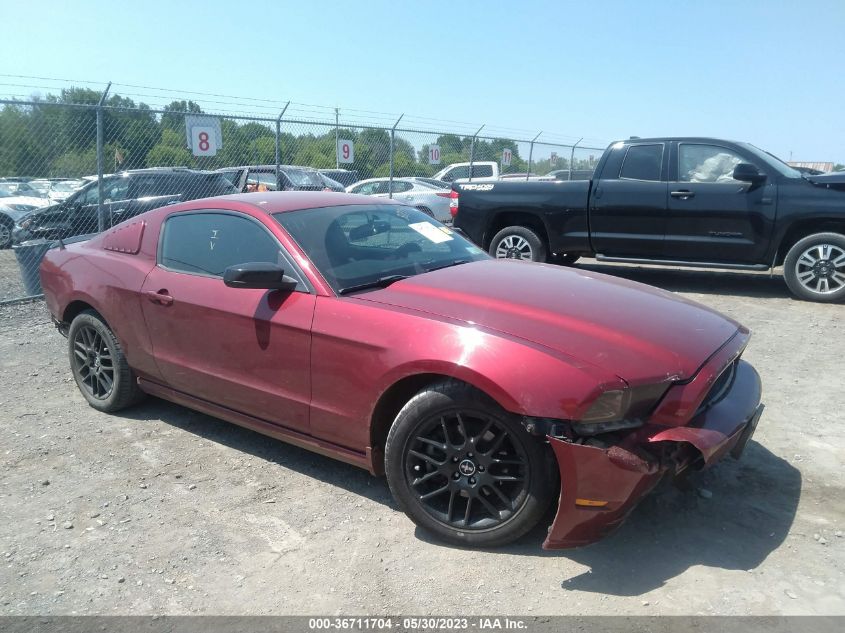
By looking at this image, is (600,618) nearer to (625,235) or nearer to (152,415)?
(152,415)

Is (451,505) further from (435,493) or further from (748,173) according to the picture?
(748,173)

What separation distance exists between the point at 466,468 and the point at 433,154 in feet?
48.3

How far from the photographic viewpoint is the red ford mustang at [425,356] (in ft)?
9.01

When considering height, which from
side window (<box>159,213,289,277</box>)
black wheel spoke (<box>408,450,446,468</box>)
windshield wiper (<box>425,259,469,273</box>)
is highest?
side window (<box>159,213,289,277</box>)

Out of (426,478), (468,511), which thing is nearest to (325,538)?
(426,478)

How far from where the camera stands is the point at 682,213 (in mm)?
8273

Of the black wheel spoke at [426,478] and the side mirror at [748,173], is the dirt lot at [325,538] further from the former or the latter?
the side mirror at [748,173]

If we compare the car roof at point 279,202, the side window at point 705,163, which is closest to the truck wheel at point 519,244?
the side window at point 705,163

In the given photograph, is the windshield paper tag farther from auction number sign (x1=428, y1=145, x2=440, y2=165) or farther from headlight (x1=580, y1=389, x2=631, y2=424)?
auction number sign (x1=428, y1=145, x2=440, y2=165)

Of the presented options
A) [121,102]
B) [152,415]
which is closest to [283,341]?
[152,415]

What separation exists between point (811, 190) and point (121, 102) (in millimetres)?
9284

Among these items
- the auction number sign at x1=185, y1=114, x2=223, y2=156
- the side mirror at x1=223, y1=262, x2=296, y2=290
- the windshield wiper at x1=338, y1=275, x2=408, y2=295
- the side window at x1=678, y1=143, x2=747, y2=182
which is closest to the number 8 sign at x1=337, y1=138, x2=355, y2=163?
the auction number sign at x1=185, y1=114, x2=223, y2=156

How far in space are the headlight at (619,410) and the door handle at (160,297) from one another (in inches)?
99.0

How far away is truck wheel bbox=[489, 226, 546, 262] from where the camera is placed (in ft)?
30.0
